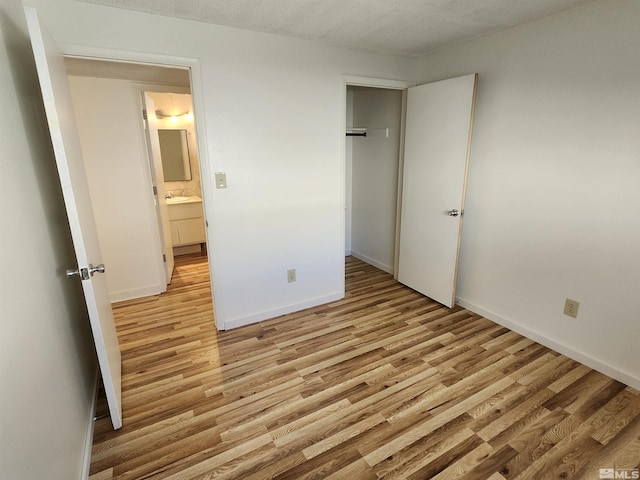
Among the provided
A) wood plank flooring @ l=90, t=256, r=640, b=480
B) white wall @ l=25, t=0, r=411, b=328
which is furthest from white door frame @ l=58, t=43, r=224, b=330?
wood plank flooring @ l=90, t=256, r=640, b=480

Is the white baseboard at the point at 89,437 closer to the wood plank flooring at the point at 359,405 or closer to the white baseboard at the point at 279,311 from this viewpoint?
the wood plank flooring at the point at 359,405

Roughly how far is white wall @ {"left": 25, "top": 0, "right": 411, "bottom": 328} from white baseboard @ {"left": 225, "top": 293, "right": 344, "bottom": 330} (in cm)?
1

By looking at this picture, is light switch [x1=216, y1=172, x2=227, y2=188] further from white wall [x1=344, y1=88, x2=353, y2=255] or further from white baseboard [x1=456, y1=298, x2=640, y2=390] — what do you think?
white baseboard [x1=456, y1=298, x2=640, y2=390]

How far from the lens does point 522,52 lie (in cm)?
234

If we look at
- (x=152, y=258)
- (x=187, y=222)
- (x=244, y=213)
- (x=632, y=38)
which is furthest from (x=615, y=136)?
(x=187, y=222)

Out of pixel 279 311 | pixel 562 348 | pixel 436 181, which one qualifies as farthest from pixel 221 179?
pixel 562 348

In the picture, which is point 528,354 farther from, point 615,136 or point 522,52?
point 522,52

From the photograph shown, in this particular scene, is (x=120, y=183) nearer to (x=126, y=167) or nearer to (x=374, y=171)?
(x=126, y=167)

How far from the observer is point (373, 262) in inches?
168

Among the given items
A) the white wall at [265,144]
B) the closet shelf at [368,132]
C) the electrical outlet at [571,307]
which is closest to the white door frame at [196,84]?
the white wall at [265,144]

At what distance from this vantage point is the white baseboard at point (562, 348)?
207 centimetres

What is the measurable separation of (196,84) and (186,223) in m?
2.74

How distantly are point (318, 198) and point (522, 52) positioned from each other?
1866mm

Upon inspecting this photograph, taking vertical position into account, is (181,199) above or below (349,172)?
below
